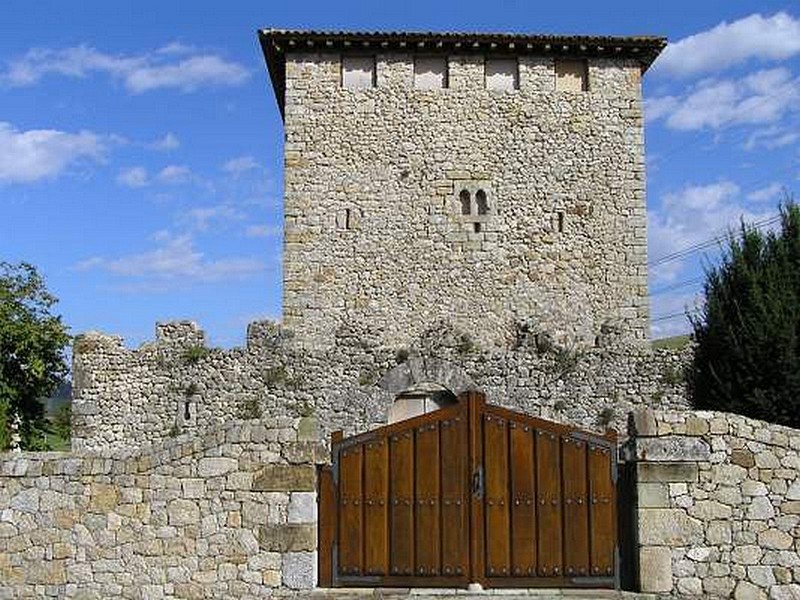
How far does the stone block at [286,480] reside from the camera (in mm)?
9305

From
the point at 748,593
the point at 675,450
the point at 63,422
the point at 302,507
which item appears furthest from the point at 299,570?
the point at 63,422

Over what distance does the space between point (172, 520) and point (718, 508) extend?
5.33 meters

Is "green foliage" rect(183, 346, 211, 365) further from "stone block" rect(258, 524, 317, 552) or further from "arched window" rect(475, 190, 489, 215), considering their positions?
"stone block" rect(258, 524, 317, 552)

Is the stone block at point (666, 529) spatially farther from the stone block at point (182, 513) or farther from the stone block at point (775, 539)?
the stone block at point (182, 513)

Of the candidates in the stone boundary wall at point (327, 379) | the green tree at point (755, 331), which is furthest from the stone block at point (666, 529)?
the stone boundary wall at point (327, 379)

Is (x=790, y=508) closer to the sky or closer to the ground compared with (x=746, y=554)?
closer to the sky

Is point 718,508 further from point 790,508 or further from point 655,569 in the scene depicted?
point 655,569

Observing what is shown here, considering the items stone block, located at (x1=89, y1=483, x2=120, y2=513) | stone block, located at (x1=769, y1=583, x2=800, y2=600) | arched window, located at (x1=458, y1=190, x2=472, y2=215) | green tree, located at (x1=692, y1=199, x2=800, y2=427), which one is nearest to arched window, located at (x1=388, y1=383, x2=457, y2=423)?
arched window, located at (x1=458, y1=190, x2=472, y2=215)

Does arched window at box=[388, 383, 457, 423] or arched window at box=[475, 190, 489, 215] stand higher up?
arched window at box=[475, 190, 489, 215]

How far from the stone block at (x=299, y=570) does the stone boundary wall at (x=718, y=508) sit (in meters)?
3.19

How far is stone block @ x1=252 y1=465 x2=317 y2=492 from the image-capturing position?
30.5 feet

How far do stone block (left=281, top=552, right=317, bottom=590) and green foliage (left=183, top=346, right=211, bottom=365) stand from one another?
9.24 metres

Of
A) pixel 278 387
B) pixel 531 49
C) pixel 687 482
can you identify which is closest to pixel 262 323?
pixel 278 387

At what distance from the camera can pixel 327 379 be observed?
17516 millimetres
